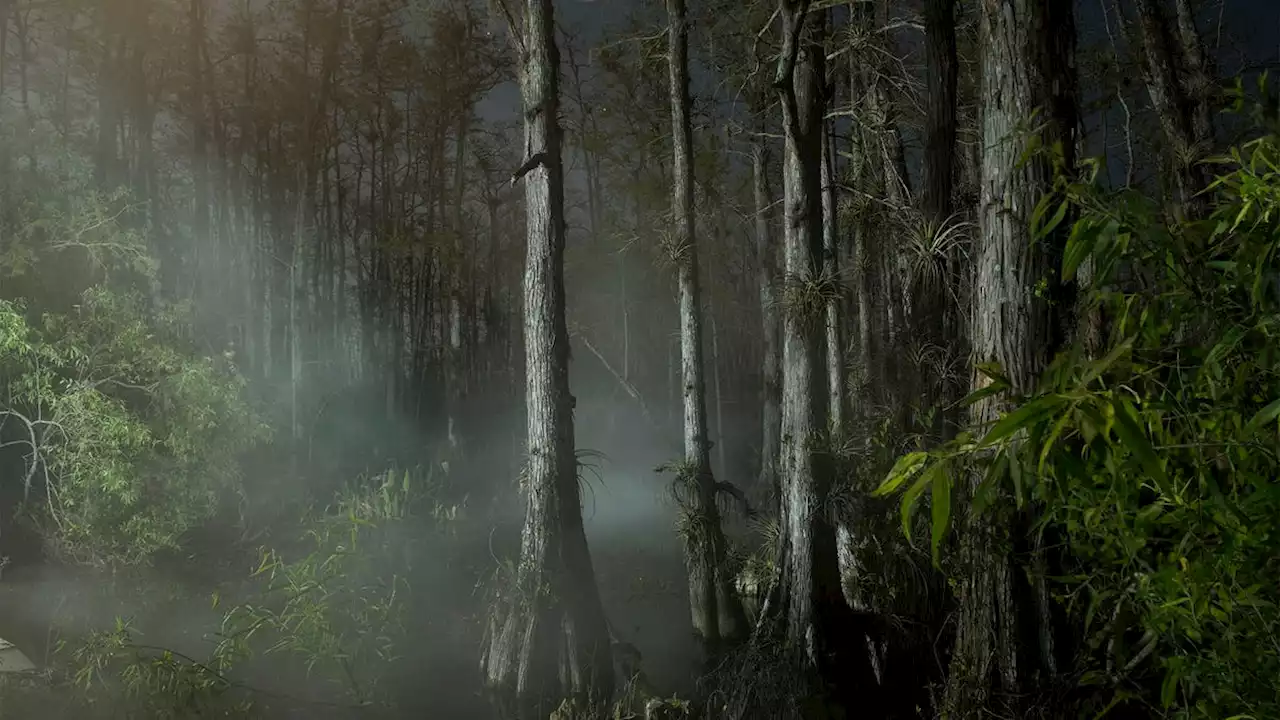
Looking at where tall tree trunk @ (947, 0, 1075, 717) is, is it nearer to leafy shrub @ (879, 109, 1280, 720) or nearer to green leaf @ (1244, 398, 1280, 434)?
leafy shrub @ (879, 109, 1280, 720)

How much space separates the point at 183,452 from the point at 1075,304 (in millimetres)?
9397

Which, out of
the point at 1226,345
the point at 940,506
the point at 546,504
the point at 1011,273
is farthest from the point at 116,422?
the point at 1226,345

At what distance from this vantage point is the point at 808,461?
6.27m

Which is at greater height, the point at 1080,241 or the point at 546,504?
the point at 1080,241

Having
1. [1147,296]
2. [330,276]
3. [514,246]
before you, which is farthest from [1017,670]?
[514,246]

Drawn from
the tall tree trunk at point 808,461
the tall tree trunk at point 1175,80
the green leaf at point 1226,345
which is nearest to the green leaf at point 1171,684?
the green leaf at point 1226,345

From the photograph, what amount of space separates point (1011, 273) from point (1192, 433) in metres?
1.73

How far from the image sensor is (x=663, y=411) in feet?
94.1

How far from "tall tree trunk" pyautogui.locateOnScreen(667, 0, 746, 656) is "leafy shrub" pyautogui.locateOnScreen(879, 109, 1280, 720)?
23.8ft

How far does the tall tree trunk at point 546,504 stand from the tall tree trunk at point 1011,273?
180 inches

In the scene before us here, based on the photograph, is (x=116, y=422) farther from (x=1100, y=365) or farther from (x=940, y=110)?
(x=1100, y=365)

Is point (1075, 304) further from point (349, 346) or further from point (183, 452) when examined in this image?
point (349, 346)

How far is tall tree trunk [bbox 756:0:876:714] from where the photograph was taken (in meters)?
6.11

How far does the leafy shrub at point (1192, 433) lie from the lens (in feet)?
4.28
